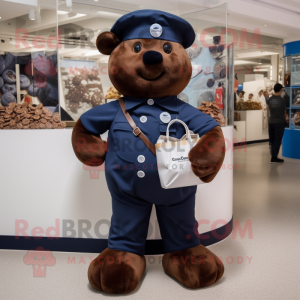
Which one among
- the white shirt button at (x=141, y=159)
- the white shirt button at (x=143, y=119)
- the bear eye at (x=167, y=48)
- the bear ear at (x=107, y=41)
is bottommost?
the white shirt button at (x=141, y=159)

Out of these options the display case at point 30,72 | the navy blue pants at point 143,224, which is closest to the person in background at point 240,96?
the display case at point 30,72

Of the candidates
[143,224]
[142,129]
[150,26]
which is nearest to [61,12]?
[150,26]

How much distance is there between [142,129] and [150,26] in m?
0.56

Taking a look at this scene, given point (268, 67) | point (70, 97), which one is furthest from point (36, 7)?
point (268, 67)

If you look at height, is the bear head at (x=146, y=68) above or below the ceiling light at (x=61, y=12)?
below

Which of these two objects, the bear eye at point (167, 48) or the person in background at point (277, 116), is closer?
the bear eye at point (167, 48)

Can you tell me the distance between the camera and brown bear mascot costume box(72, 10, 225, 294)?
6.44 ft

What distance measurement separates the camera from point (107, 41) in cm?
206

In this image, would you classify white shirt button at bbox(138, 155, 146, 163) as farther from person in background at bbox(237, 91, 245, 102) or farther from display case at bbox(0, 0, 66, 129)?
person in background at bbox(237, 91, 245, 102)

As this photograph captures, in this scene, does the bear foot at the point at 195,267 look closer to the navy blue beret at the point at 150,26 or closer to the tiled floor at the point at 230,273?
the tiled floor at the point at 230,273

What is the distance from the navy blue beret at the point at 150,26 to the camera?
198cm

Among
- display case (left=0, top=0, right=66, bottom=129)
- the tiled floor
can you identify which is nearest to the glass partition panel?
the tiled floor

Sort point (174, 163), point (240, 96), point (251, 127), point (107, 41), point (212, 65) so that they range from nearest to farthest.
Result: point (174, 163) < point (107, 41) < point (212, 65) < point (251, 127) < point (240, 96)

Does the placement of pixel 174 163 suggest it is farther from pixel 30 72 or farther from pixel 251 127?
pixel 251 127
